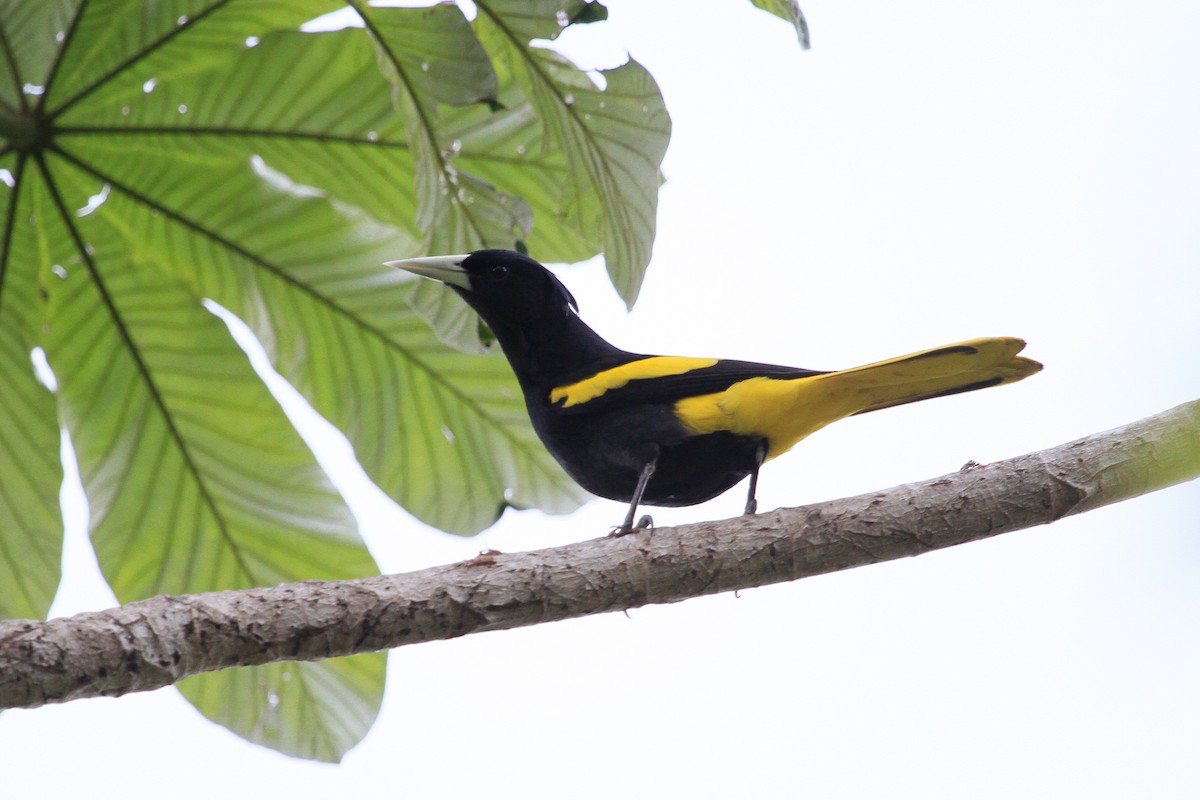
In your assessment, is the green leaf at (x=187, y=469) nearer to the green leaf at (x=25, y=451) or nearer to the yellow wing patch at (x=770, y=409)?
the green leaf at (x=25, y=451)

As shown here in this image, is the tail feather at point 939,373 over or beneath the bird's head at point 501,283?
beneath

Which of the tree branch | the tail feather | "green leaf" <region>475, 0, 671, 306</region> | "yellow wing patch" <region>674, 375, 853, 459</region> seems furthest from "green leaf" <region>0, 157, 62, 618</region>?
the tail feather

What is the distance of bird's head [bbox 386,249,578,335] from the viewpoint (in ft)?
9.19

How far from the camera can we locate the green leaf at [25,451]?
2.93m

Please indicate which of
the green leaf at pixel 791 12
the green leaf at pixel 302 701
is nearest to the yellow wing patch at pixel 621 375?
the green leaf at pixel 791 12

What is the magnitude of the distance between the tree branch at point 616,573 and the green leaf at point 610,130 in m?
0.95

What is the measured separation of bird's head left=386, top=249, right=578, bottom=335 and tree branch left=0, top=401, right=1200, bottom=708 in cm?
99

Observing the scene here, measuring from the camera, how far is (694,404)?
8.09 feet

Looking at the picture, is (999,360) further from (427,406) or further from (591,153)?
(427,406)

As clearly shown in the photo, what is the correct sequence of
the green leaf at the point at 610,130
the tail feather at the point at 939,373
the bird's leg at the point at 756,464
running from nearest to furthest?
the tail feather at the point at 939,373 → the bird's leg at the point at 756,464 → the green leaf at the point at 610,130

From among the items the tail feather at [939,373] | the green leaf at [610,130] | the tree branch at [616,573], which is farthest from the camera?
the green leaf at [610,130]

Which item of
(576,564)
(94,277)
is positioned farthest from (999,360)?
(94,277)

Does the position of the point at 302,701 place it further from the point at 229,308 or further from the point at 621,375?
the point at 621,375

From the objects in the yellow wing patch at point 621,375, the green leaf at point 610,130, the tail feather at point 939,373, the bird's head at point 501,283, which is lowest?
the tail feather at point 939,373
